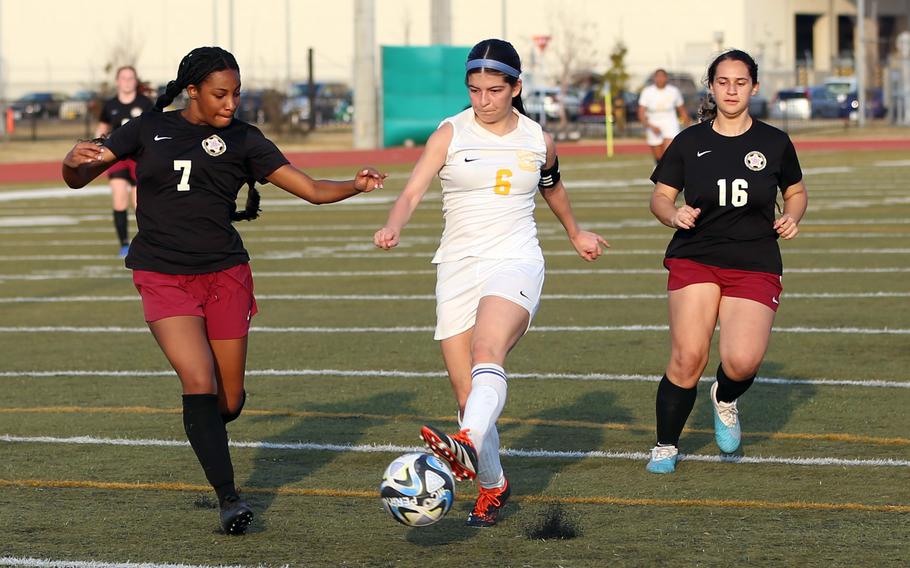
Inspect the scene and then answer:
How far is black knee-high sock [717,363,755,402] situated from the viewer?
7492mm

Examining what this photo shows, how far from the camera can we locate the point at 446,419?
29.0 feet

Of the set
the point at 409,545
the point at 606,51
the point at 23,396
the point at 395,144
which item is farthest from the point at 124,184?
the point at 606,51

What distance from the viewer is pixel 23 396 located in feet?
32.3

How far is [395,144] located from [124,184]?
93.4 ft

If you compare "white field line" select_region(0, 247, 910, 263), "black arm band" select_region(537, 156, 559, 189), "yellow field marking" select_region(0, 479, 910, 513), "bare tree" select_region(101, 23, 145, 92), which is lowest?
"yellow field marking" select_region(0, 479, 910, 513)

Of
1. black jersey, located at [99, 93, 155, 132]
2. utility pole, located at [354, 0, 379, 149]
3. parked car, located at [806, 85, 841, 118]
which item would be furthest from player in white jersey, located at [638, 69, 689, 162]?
parked car, located at [806, 85, 841, 118]

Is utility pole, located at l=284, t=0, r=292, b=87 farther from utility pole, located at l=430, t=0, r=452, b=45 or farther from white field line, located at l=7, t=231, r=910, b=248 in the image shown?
white field line, located at l=7, t=231, r=910, b=248

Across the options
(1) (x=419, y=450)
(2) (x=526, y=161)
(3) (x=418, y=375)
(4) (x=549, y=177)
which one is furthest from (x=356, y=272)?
(2) (x=526, y=161)

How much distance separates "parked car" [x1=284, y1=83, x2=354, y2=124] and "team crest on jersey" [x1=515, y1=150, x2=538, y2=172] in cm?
5008

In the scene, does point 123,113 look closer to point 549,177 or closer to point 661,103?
point 549,177

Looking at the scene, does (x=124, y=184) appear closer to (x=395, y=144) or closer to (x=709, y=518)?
(x=709, y=518)

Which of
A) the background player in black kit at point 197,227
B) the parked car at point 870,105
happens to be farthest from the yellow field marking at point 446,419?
the parked car at point 870,105

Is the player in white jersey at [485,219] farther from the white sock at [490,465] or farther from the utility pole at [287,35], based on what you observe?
the utility pole at [287,35]

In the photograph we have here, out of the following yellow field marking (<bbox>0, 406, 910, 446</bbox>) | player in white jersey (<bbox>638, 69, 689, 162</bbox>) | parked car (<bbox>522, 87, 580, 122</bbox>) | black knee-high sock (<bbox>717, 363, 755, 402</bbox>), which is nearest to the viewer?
black knee-high sock (<bbox>717, 363, 755, 402</bbox>)
